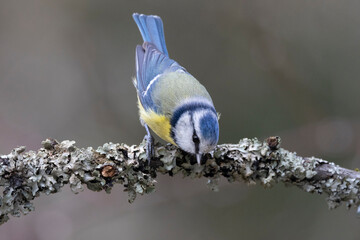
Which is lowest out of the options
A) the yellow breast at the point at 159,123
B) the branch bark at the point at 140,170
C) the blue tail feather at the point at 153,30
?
the branch bark at the point at 140,170

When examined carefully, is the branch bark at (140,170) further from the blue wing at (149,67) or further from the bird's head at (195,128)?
the blue wing at (149,67)

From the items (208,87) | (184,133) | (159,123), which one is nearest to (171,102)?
(159,123)

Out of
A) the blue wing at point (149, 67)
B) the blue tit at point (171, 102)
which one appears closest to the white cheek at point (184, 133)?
the blue tit at point (171, 102)

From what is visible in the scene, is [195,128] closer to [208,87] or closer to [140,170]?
[140,170]

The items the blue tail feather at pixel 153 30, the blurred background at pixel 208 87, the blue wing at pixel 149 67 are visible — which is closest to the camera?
the blue wing at pixel 149 67

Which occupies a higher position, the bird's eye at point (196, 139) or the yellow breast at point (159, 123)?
the yellow breast at point (159, 123)

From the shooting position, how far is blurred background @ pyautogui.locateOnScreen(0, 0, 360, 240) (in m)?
3.11

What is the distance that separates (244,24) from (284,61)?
1.42 ft

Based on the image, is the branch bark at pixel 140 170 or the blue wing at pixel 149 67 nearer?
the branch bark at pixel 140 170

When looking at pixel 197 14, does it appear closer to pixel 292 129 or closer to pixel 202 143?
pixel 292 129

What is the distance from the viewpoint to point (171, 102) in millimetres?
2430

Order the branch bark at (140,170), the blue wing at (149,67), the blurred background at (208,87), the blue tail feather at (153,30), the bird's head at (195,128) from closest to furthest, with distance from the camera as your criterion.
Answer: the branch bark at (140,170)
the bird's head at (195,128)
the blue wing at (149,67)
the blurred background at (208,87)
the blue tail feather at (153,30)

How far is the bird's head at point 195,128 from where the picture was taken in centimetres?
199

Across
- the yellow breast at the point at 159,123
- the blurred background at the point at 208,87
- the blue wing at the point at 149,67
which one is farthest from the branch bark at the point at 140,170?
the blurred background at the point at 208,87
